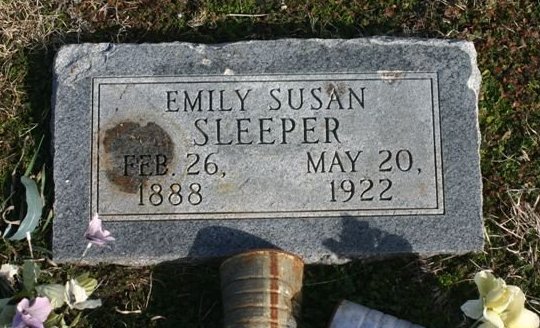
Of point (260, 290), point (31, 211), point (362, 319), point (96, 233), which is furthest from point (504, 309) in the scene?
point (31, 211)

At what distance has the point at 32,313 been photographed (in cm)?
353

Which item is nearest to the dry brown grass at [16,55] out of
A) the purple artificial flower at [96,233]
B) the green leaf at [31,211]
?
the green leaf at [31,211]

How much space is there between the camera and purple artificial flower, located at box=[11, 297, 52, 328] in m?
3.50

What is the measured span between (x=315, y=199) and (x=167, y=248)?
0.71m

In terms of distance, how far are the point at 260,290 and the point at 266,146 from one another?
722 millimetres

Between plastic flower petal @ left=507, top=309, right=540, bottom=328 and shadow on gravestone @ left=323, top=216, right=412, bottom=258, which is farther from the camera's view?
shadow on gravestone @ left=323, top=216, right=412, bottom=258

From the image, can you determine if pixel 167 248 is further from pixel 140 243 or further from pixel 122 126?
pixel 122 126

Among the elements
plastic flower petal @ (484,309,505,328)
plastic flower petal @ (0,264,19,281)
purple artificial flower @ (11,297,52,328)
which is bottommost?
plastic flower petal @ (484,309,505,328)

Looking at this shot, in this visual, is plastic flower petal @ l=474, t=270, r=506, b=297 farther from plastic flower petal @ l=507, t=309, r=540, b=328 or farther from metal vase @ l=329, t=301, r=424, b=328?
metal vase @ l=329, t=301, r=424, b=328

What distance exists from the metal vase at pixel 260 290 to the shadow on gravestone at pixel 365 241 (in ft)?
0.92

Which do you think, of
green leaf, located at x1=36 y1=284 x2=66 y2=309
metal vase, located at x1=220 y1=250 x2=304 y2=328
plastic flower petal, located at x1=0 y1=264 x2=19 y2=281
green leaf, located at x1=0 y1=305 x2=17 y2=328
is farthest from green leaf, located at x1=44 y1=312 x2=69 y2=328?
metal vase, located at x1=220 y1=250 x2=304 y2=328

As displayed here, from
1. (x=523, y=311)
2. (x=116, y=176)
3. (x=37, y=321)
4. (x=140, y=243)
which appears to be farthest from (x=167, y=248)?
(x=523, y=311)

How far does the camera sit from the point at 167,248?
3865mm

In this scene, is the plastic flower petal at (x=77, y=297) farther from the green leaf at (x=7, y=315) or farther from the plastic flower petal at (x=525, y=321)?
the plastic flower petal at (x=525, y=321)
